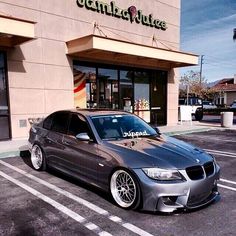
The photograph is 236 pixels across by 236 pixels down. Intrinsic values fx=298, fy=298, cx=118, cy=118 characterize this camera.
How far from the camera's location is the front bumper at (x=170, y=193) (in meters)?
4.12

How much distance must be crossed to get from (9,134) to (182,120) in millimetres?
10675

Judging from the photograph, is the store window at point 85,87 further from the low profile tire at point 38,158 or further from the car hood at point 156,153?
the car hood at point 156,153

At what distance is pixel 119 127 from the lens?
570 centimetres

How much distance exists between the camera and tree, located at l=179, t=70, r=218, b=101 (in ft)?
192

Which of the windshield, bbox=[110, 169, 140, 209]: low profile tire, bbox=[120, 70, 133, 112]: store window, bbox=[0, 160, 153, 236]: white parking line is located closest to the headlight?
bbox=[110, 169, 140, 209]: low profile tire

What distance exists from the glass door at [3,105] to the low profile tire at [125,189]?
724 centimetres

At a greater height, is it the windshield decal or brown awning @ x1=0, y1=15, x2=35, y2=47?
brown awning @ x1=0, y1=15, x2=35, y2=47

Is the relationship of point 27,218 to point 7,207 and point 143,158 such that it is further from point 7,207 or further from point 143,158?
point 143,158

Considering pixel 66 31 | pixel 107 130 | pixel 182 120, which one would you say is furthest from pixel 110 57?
pixel 107 130

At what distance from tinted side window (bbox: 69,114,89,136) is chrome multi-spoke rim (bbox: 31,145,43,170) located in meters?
1.34

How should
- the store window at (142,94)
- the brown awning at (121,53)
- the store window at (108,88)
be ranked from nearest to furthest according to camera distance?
the brown awning at (121,53)
the store window at (108,88)
the store window at (142,94)

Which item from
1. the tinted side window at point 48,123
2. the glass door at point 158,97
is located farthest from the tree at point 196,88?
the tinted side window at point 48,123

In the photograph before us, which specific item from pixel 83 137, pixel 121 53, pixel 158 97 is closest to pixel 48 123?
pixel 83 137

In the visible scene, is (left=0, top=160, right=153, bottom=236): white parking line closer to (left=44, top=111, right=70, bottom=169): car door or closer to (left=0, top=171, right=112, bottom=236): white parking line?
(left=0, top=171, right=112, bottom=236): white parking line
